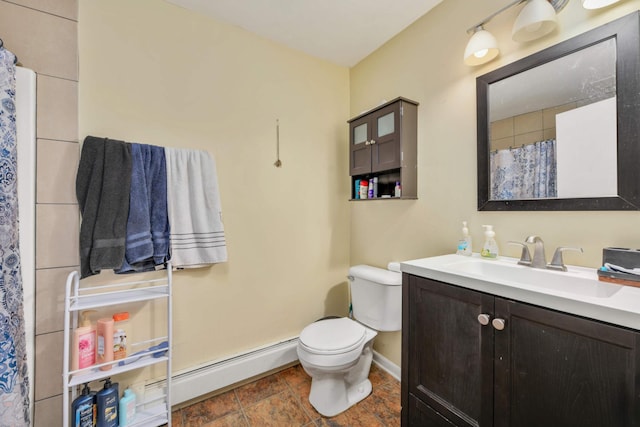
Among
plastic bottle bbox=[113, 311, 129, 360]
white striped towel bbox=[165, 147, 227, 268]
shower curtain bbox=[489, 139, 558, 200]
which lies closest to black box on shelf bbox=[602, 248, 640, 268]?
shower curtain bbox=[489, 139, 558, 200]

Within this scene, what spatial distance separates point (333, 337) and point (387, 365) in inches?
24.9

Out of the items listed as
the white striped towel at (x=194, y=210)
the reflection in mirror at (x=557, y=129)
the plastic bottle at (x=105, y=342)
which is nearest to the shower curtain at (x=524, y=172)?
the reflection in mirror at (x=557, y=129)

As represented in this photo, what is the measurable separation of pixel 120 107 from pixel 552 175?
2126 mm

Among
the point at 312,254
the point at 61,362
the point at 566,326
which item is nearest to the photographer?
the point at 566,326

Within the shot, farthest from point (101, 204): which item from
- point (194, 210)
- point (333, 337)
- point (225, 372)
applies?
point (333, 337)

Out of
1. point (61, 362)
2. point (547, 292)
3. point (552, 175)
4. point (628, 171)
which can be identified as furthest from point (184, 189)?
point (628, 171)

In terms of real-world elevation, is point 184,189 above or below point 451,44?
below

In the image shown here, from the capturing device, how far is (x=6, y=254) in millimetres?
977

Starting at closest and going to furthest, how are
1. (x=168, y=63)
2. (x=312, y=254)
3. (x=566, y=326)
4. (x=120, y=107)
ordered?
(x=566, y=326) → (x=120, y=107) → (x=168, y=63) → (x=312, y=254)

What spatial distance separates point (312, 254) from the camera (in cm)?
212

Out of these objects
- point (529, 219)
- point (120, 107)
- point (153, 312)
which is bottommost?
point (153, 312)

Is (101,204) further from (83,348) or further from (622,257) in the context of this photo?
(622,257)

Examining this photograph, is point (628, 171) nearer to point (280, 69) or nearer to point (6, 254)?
point (280, 69)

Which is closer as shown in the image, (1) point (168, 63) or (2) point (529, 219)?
(2) point (529, 219)
